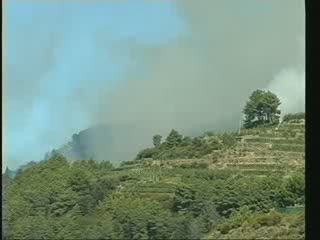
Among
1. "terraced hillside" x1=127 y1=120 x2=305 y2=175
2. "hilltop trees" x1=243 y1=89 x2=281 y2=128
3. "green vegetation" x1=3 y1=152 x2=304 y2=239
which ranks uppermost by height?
"hilltop trees" x1=243 y1=89 x2=281 y2=128

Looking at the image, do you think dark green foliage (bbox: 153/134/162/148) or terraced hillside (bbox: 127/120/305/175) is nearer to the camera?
terraced hillside (bbox: 127/120/305/175)

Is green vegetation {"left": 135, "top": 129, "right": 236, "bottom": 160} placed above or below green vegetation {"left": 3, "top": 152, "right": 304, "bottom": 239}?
above

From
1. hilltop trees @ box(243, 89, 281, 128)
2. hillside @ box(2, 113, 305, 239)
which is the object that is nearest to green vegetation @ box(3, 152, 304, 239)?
hillside @ box(2, 113, 305, 239)

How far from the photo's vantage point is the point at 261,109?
114 inches

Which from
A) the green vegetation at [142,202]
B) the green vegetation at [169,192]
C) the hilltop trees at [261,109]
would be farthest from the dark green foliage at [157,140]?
the hilltop trees at [261,109]

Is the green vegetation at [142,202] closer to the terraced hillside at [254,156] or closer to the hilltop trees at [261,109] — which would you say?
the terraced hillside at [254,156]

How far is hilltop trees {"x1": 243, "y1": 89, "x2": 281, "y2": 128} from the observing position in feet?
8.09

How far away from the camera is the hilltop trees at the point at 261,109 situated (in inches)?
97.1

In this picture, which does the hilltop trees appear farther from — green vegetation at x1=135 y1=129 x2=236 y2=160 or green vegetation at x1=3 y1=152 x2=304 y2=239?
green vegetation at x1=3 y1=152 x2=304 y2=239

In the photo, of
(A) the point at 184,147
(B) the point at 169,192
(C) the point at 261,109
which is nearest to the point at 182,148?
(A) the point at 184,147

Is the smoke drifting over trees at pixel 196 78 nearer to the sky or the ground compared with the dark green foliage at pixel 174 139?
nearer to the sky

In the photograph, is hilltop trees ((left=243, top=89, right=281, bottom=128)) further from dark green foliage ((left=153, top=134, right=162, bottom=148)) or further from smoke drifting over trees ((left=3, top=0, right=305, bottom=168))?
dark green foliage ((left=153, top=134, right=162, bottom=148))

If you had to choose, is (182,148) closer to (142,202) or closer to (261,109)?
(142,202)

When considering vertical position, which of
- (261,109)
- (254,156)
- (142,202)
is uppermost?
(261,109)
